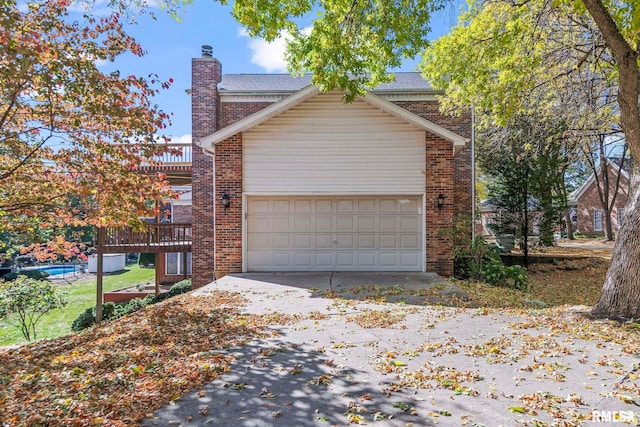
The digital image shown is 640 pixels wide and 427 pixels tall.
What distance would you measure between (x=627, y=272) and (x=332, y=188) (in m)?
6.73

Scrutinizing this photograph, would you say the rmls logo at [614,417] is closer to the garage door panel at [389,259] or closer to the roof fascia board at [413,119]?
the garage door panel at [389,259]

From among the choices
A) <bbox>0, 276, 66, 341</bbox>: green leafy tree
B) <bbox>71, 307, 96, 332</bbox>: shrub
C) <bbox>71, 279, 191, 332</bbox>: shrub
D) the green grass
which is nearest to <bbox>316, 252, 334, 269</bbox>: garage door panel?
<bbox>71, 279, 191, 332</bbox>: shrub

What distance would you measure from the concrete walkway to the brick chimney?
760cm

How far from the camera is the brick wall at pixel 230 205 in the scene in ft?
35.6

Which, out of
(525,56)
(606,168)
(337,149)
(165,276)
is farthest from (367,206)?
(606,168)

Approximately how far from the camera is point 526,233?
15.6m

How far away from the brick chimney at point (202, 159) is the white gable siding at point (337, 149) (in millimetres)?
3585

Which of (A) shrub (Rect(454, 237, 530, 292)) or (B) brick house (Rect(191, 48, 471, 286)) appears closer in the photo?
(B) brick house (Rect(191, 48, 471, 286))

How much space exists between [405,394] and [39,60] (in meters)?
5.60

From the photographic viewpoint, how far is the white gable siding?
10.8 meters

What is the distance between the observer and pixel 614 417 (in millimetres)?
3123

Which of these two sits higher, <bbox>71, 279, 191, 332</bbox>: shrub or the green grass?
<bbox>71, 279, 191, 332</bbox>: shrub

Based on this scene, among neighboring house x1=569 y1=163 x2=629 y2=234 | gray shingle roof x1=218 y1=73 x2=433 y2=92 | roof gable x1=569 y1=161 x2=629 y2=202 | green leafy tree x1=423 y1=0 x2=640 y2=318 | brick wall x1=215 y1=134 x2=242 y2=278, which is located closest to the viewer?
green leafy tree x1=423 y1=0 x2=640 y2=318

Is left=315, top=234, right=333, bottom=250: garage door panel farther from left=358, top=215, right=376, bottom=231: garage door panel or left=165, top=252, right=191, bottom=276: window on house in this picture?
left=165, top=252, right=191, bottom=276: window on house
